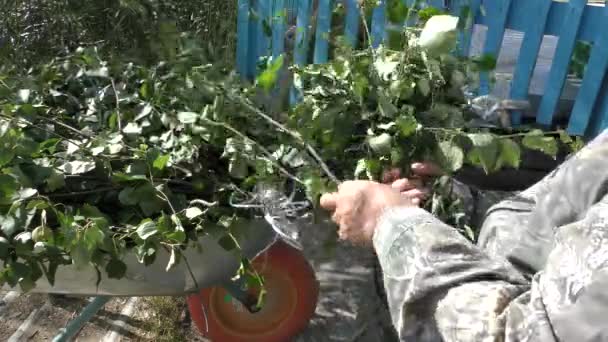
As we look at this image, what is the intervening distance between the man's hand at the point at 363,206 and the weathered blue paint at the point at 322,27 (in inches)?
73.4

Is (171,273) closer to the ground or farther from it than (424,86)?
closer to the ground

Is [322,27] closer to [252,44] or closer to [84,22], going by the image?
[252,44]

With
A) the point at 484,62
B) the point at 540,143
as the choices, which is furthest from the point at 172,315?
the point at 540,143

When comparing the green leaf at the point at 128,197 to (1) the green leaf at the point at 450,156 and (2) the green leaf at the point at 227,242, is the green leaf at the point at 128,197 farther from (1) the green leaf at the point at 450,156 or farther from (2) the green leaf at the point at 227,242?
(1) the green leaf at the point at 450,156

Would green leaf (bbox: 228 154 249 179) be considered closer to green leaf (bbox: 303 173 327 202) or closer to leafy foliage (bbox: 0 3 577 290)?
leafy foliage (bbox: 0 3 577 290)

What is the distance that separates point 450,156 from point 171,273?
729mm

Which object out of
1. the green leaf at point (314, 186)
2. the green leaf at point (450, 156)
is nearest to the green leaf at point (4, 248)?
the green leaf at point (314, 186)

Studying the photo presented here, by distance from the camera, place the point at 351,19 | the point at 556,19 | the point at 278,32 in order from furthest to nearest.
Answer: the point at 278,32 → the point at 351,19 → the point at 556,19

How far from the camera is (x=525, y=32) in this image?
9.23ft

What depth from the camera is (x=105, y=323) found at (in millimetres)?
2547

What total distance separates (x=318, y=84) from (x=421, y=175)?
382mm

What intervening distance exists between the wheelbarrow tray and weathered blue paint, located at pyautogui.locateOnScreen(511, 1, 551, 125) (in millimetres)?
1760

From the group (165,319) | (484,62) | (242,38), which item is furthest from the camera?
(242,38)

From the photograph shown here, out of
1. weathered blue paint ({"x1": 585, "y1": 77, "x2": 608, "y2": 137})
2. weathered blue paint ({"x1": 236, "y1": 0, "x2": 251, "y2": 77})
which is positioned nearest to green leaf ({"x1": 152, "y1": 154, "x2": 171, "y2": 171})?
weathered blue paint ({"x1": 236, "y1": 0, "x2": 251, "y2": 77})
